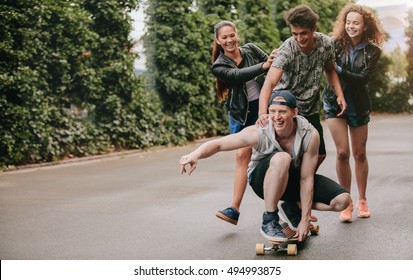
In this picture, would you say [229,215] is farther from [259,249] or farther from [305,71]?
[305,71]

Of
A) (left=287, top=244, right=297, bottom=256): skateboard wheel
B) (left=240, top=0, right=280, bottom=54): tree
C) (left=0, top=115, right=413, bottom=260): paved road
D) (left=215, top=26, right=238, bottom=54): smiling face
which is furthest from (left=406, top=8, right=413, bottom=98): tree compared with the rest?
(left=287, top=244, right=297, bottom=256): skateboard wheel

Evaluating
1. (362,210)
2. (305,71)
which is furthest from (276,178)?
(362,210)

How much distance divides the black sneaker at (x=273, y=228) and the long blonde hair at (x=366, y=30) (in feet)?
4.81

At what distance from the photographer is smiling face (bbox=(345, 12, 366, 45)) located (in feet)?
15.7

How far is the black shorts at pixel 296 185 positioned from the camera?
4148mm

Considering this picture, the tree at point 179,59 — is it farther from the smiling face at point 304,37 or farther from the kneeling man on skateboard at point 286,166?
the kneeling man on skateboard at point 286,166

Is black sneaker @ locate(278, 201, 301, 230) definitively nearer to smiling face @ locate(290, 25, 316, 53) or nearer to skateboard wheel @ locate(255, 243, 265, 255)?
skateboard wheel @ locate(255, 243, 265, 255)

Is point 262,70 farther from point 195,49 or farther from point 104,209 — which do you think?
point 195,49

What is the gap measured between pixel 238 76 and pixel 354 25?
897 mm

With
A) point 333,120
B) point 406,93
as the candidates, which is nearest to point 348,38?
point 333,120

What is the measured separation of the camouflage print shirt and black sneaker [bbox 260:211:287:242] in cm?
73

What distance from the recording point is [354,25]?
4801 mm

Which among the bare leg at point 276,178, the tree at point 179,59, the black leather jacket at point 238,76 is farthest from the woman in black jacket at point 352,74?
the tree at point 179,59
